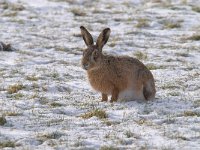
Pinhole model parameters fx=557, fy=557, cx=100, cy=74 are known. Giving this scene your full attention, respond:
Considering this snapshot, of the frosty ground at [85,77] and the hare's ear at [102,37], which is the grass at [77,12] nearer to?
the frosty ground at [85,77]

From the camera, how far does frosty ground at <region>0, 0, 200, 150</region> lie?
Result: 631cm

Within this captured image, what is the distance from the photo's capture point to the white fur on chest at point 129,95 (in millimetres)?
8023

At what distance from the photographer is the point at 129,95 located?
8.05m

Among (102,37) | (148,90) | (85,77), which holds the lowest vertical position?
(85,77)

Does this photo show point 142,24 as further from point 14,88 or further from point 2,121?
point 2,121

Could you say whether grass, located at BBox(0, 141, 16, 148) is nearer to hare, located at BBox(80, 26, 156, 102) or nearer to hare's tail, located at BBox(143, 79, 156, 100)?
hare, located at BBox(80, 26, 156, 102)

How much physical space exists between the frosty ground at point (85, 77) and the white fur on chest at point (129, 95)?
0.12 m

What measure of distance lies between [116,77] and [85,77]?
2.58 meters

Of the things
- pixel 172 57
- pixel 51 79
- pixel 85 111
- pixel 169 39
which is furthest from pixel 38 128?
pixel 169 39

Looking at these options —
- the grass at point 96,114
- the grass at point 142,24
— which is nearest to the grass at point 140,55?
the grass at point 142,24

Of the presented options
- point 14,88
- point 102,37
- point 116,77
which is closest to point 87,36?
point 102,37

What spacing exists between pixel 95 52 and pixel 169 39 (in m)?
7.39

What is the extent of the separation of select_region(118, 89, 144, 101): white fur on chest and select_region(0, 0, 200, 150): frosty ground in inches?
4.8

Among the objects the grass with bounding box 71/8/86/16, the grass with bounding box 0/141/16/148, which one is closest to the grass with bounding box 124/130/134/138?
the grass with bounding box 0/141/16/148
